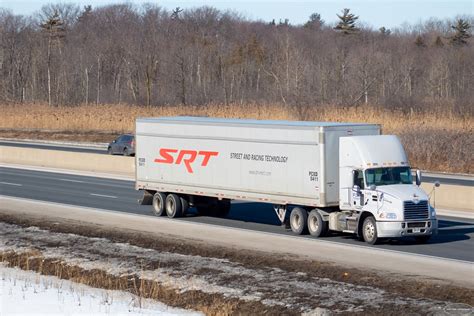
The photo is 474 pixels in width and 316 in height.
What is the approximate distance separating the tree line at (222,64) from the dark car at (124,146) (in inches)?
663

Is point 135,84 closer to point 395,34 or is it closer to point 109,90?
point 109,90

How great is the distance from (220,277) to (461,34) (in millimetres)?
112804

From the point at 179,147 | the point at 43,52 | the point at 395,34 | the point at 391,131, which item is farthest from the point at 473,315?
the point at 395,34

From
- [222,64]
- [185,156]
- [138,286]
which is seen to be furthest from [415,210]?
[222,64]

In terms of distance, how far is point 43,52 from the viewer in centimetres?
12412

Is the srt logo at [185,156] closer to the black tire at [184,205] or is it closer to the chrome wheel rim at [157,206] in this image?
the black tire at [184,205]

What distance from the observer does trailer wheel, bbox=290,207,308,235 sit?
27312mm

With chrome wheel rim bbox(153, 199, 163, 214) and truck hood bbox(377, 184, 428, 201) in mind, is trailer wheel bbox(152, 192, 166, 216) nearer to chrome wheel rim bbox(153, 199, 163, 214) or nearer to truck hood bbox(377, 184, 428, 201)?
chrome wheel rim bbox(153, 199, 163, 214)

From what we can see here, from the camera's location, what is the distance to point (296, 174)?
27406 millimetres

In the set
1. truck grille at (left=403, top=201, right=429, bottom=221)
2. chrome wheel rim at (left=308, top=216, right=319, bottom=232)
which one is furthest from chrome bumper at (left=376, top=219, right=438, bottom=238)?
chrome wheel rim at (left=308, top=216, right=319, bottom=232)

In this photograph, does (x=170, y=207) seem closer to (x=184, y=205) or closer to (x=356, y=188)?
(x=184, y=205)

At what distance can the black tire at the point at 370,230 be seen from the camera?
998 inches

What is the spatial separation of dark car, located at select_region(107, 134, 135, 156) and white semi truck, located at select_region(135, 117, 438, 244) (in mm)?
24699

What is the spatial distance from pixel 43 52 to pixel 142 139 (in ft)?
311
